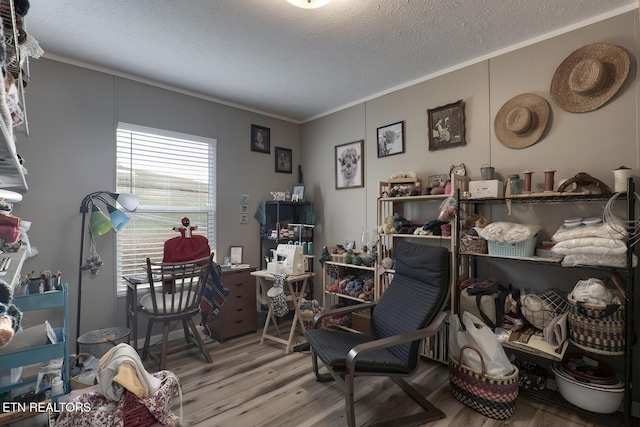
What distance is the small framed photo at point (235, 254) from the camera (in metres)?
3.63

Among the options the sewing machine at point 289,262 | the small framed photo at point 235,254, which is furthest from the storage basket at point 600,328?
the small framed photo at point 235,254

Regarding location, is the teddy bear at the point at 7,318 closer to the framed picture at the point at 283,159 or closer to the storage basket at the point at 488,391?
the storage basket at the point at 488,391

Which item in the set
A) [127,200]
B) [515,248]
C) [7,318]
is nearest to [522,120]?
[515,248]

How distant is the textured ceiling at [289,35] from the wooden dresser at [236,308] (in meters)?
2.00

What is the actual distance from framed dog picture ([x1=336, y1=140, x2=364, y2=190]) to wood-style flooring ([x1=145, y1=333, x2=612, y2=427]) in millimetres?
1978

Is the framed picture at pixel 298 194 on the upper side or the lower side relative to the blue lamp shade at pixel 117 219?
upper

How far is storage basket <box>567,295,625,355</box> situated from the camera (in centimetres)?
180

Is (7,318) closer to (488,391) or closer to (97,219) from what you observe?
(97,219)

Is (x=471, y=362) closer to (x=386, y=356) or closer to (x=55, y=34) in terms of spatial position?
(x=386, y=356)

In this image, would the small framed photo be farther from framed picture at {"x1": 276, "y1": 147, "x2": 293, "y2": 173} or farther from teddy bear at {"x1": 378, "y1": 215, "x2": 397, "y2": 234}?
teddy bear at {"x1": 378, "y1": 215, "x2": 397, "y2": 234}

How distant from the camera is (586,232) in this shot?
74.5 inches

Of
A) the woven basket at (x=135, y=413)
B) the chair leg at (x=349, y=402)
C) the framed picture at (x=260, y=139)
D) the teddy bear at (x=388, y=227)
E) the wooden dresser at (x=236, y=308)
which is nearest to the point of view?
the woven basket at (x=135, y=413)

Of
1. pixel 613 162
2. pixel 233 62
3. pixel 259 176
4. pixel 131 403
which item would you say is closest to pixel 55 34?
pixel 233 62

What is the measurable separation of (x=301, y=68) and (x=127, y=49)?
1.41 metres
